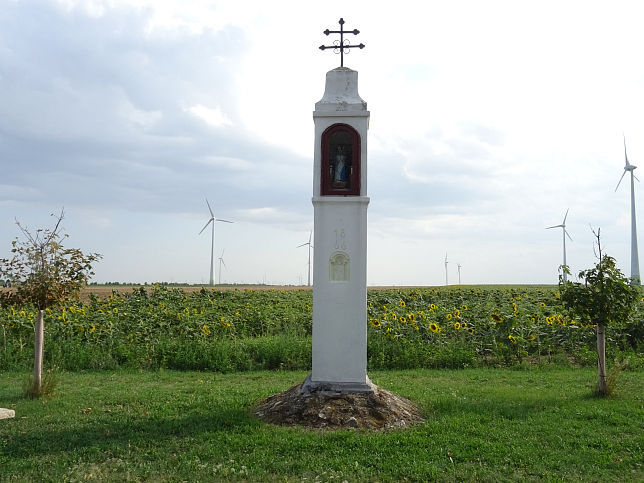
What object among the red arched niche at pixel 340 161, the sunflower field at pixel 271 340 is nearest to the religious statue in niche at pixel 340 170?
the red arched niche at pixel 340 161

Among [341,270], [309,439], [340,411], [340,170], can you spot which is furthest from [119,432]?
[340,170]

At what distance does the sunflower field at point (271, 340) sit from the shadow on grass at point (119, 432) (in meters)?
4.63

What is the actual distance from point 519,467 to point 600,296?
423cm

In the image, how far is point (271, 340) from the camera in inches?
547

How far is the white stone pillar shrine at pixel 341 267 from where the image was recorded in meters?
8.32

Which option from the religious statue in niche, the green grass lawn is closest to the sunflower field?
the green grass lawn

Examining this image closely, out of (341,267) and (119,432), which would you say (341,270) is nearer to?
(341,267)

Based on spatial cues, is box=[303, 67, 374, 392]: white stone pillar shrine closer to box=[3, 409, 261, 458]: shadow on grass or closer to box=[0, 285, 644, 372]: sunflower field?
box=[3, 409, 261, 458]: shadow on grass

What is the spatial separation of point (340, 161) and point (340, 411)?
3856mm

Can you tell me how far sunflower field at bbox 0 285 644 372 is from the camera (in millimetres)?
12867

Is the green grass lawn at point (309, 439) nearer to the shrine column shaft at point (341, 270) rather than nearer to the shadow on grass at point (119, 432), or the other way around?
the shadow on grass at point (119, 432)

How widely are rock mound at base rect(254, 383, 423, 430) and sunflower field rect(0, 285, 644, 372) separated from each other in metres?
4.60

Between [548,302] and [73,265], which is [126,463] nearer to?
[73,265]

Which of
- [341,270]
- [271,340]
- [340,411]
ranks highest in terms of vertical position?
[341,270]
